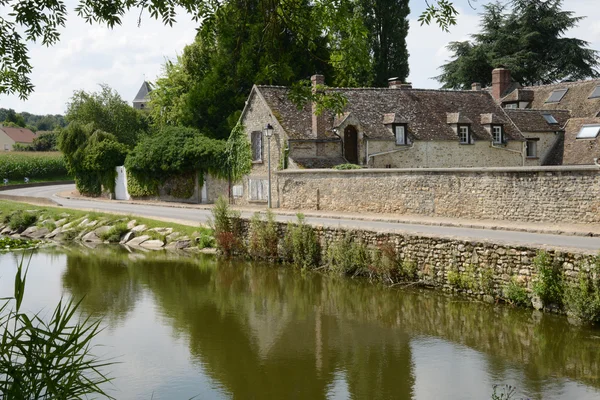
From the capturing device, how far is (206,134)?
43.2 m

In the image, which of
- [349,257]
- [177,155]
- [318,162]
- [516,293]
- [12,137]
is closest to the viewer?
[516,293]

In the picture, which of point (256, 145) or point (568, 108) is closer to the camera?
point (256, 145)

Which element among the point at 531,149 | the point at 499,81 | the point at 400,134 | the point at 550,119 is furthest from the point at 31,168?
the point at 550,119

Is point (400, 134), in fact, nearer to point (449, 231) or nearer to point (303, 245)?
point (449, 231)

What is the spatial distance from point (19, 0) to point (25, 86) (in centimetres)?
191

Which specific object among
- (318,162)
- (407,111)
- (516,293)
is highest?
(407,111)

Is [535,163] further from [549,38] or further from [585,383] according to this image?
[585,383]

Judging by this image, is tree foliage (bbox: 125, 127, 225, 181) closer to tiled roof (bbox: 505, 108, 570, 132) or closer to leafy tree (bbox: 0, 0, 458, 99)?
tiled roof (bbox: 505, 108, 570, 132)

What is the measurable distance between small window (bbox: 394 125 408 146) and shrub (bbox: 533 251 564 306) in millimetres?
21412

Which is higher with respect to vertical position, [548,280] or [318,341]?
[548,280]

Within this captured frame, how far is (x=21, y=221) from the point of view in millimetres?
32469

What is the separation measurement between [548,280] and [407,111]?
23960 mm

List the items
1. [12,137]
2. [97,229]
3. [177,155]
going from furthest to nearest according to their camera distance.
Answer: [12,137], [177,155], [97,229]

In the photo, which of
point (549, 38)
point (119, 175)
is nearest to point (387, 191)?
point (119, 175)
